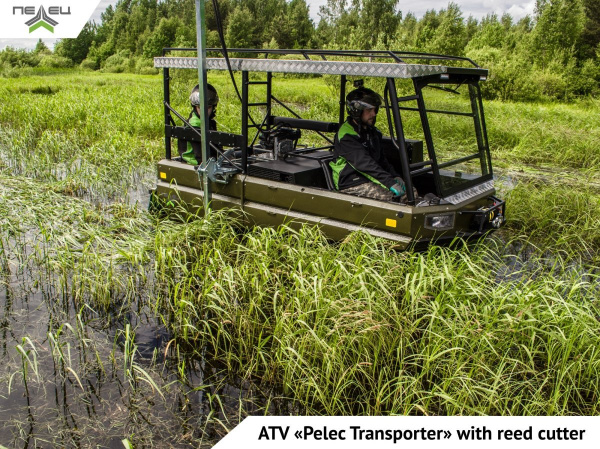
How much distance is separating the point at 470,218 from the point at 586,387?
5.87 feet

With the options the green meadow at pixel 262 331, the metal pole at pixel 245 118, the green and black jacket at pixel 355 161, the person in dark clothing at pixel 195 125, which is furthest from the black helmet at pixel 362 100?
the person in dark clothing at pixel 195 125

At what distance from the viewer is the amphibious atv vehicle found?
178 inches

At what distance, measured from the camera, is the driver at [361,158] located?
16.1 ft

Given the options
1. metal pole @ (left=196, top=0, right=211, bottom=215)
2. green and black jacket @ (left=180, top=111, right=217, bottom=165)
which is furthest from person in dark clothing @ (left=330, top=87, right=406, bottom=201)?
green and black jacket @ (left=180, top=111, right=217, bottom=165)

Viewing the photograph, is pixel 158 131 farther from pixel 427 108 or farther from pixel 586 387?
pixel 586 387

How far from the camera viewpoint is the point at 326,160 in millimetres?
5520

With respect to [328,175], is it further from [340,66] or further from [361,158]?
[340,66]

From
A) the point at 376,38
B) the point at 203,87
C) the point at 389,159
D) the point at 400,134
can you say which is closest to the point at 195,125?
the point at 203,87

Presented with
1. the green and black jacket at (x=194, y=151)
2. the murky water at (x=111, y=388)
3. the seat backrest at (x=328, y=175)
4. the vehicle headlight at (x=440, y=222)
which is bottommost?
the murky water at (x=111, y=388)

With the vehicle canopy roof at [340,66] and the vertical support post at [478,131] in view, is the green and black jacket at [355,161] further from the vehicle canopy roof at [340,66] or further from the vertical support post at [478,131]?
the vertical support post at [478,131]

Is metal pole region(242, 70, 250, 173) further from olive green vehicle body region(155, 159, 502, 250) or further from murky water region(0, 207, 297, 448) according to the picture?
murky water region(0, 207, 297, 448)

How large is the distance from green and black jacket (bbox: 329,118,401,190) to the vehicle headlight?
1.56ft

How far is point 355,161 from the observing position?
196 inches

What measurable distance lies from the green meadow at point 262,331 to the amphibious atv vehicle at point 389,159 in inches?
7.8
